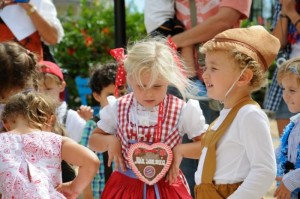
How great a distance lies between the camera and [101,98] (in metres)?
5.41

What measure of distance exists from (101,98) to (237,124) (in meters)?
2.30

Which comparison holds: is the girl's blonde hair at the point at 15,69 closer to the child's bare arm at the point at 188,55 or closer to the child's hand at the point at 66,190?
the child's hand at the point at 66,190

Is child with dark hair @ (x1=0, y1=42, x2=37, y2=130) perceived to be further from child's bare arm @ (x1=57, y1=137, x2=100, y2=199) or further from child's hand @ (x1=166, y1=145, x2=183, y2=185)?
child's hand @ (x1=166, y1=145, x2=183, y2=185)

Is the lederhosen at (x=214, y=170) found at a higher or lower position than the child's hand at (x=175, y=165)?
higher

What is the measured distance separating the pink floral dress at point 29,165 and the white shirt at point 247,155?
850mm

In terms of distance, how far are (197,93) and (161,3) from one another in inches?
29.5

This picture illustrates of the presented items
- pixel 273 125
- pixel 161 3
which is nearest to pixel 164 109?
pixel 161 3

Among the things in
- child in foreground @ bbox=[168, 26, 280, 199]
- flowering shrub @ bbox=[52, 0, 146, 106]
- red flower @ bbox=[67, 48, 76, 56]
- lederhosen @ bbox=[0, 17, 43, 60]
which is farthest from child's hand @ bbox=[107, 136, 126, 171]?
red flower @ bbox=[67, 48, 76, 56]

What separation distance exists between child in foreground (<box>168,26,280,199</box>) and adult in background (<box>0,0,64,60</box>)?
218cm

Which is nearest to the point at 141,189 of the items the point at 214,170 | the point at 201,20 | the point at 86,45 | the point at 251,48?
the point at 214,170

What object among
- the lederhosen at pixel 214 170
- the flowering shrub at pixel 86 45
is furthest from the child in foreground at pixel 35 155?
the flowering shrub at pixel 86 45

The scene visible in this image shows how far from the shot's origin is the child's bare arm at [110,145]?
3848 mm

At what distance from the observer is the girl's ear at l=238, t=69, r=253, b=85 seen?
3.30 meters

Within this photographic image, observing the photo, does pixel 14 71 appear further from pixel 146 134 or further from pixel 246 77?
pixel 246 77
